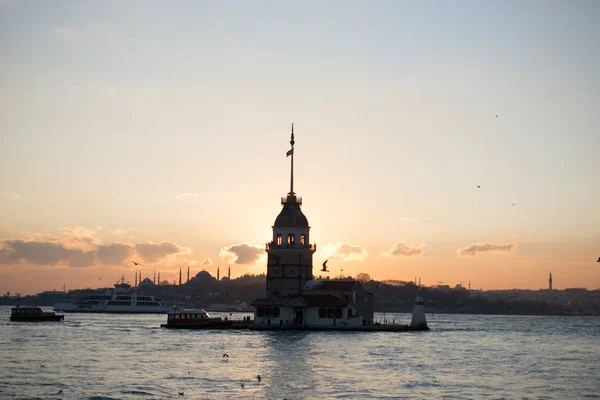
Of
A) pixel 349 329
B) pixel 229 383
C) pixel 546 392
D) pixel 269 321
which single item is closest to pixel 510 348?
pixel 349 329

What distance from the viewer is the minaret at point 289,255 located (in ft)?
374

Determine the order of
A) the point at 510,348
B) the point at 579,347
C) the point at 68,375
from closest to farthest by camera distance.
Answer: the point at 68,375 < the point at 510,348 < the point at 579,347

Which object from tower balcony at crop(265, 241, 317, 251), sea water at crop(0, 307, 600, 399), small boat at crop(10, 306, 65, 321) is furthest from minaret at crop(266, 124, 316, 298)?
small boat at crop(10, 306, 65, 321)

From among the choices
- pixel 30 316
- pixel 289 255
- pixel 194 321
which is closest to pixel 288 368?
pixel 289 255

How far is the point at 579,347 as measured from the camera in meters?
95.9

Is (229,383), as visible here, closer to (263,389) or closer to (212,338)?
(263,389)

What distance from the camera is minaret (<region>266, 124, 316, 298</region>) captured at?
374 feet

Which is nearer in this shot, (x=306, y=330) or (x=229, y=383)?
(x=229, y=383)

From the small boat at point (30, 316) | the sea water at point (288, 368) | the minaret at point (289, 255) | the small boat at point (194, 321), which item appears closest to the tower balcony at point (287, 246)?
the minaret at point (289, 255)

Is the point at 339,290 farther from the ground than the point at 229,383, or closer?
farther from the ground

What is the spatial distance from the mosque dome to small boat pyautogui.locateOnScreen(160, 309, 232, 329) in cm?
1617

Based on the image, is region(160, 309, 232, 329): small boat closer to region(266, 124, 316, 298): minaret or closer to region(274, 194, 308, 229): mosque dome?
region(266, 124, 316, 298): minaret

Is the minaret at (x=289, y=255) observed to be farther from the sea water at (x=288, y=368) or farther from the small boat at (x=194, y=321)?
the sea water at (x=288, y=368)

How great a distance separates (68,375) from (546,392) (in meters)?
32.1
